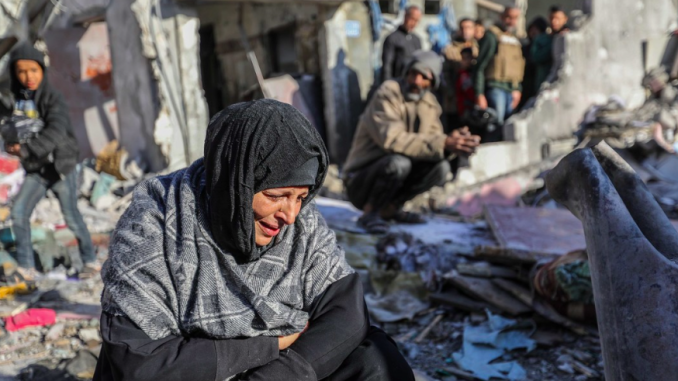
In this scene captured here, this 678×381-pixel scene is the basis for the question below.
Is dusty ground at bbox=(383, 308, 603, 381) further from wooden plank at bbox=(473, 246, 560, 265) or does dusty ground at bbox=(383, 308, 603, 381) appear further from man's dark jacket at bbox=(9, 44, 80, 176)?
man's dark jacket at bbox=(9, 44, 80, 176)

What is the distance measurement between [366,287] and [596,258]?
2.17 meters

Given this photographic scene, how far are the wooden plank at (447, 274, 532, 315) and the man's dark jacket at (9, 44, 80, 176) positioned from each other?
8.99 feet

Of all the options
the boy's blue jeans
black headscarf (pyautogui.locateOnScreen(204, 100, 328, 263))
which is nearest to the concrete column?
the boy's blue jeans

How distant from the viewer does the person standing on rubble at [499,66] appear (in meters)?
7.93

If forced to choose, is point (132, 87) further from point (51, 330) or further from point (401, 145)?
point (51, 330)

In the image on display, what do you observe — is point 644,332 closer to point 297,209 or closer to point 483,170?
point 297,209

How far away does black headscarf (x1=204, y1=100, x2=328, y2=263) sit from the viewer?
1.63 m

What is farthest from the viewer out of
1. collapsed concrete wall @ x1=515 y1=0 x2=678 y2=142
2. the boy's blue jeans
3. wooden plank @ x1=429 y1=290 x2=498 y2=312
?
collapsed concrete wall @ x1=515 y1=0 x2=678 y2=142

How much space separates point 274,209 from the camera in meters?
1.76

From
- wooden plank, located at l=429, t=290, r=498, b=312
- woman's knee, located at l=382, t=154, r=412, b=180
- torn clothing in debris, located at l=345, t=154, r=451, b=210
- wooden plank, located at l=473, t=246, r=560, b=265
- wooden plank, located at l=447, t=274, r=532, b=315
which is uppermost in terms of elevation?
woman's knee, located at l=382, t=154, r=412, b=180

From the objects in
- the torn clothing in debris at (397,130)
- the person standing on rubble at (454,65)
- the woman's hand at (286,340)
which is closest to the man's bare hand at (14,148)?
the torn clothing in debris at (397,130)

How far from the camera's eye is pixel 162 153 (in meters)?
7.88

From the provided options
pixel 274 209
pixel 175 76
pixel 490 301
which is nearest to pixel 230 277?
pixel 274 209

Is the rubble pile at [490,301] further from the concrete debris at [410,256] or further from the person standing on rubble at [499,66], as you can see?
the person standing on rubble at [499,66]
